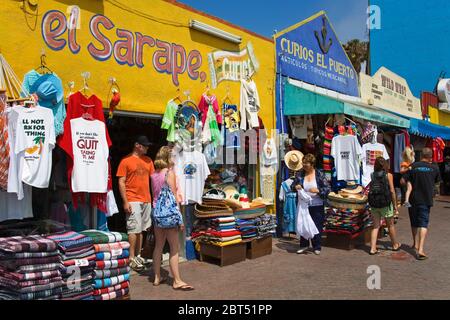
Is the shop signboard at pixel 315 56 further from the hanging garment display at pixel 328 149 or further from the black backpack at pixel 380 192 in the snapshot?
the black backpack at pixel 380 192

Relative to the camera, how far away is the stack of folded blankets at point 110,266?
4.85 meters

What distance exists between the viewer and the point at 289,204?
9234 mm

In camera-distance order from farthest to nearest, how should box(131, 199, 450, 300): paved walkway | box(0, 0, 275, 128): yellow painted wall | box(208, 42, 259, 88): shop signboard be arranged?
1. box(208, 42, 259, 88): shop signboard
2. box(131, 199, 450, 300): paved walkway
3. box(0, 0, 275, 128): yellow painted wall

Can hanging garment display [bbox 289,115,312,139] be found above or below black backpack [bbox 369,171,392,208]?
above

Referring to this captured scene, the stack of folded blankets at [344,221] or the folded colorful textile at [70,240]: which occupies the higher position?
→ the folded colorful textile at [70,240]

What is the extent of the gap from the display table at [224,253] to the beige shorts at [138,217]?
1.24m

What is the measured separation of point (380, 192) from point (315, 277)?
2.36 meters

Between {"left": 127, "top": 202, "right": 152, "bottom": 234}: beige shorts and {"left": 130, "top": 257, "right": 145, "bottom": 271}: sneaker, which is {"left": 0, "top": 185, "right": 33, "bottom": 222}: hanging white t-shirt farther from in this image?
{"left": 130, "top": 257, "right": 145, "bottom": 271}: sneaker

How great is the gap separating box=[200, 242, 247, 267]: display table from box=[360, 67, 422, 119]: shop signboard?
28.2 ft

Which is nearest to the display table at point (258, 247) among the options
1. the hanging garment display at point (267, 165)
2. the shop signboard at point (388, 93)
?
the hanging garment display at point (267, 165)

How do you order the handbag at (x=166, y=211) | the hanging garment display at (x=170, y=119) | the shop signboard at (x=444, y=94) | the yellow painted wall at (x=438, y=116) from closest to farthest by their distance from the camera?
the handbag at (x=166, y=211) → the hanging garment display at (x=170, y=119) → the yellow painted wall at (x=438, y=116) → the shop signboard at (x=444, y=94)

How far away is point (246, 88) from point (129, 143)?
100 inches

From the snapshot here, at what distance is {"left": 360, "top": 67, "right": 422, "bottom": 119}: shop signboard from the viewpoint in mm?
14234

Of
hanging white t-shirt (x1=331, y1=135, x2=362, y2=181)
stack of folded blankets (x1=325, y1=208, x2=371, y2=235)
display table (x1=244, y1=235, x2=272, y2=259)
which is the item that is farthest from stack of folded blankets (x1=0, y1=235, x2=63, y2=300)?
hanging white t-shirt (x1=331, y1=135, x2=362, y2=181)
